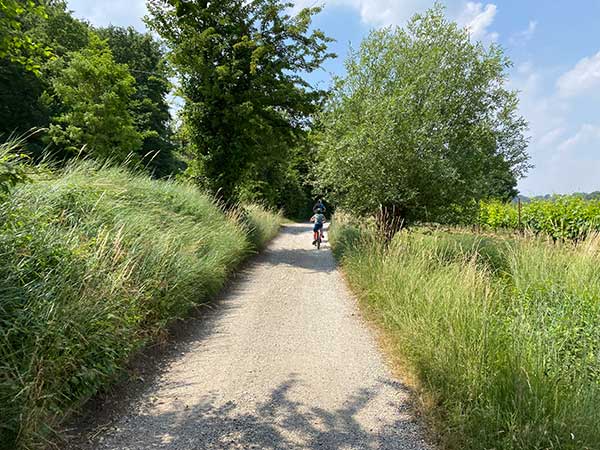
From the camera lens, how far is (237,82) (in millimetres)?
10734

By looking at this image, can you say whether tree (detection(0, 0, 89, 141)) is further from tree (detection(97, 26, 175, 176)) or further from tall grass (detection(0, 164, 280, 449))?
tall grass (detection(0, 164, 280, 449))

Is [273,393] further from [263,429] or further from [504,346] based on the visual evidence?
[504,346]

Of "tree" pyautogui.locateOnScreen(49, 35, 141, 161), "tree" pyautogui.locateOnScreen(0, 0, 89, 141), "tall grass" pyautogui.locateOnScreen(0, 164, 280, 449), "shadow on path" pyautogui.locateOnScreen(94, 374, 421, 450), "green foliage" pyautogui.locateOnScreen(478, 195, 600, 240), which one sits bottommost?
"shadow on path" pyautogui.locateOnScreen(94, 374, 421, 450)

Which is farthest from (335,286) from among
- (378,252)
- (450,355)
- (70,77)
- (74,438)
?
(70,77)

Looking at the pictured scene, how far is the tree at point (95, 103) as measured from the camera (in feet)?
42.0

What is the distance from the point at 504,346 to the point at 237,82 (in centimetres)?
1019

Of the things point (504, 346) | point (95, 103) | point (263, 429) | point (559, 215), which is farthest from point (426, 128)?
point (95, 103)

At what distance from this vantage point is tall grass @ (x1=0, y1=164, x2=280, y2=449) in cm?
231

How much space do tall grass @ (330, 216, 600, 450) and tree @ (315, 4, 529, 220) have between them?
262 centimetres

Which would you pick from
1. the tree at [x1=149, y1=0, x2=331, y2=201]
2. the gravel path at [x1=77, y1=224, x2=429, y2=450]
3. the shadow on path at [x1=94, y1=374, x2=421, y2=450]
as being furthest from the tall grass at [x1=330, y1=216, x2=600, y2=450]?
the tree at [x1=149, y1=0, x2=331, y2=201]

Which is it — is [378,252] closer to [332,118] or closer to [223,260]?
[223,260]

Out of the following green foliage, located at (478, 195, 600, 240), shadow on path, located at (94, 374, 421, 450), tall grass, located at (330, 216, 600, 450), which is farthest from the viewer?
green foliage, located at (478, 195, 600, 240)

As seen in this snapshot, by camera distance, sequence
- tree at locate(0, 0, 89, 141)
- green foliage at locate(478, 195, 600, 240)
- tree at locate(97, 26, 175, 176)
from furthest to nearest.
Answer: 1. tree at locate(97, 26, 175, 176)
2. tree at locate(0, 0, 89, 141)
3. green foliage at locate(478, 195, 600, 240)

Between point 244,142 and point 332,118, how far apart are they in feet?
11.6
